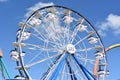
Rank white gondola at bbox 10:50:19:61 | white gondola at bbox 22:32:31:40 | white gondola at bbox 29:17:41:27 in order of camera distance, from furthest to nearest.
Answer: white gondola at bbox 29:17:41:27, white gondola at bbox 22:32:31:40, white gondola at bbox 10:50:19:61

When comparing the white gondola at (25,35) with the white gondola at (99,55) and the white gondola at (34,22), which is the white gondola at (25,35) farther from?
the white gondola at (99,55)

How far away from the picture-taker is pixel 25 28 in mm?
37438

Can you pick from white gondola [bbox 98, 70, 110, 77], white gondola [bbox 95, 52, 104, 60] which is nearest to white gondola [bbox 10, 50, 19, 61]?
white gondola [bbox 95, 52, 104, 60]

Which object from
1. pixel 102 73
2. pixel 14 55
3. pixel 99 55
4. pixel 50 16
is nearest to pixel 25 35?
pixel 14 55

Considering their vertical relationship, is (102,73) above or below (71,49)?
below

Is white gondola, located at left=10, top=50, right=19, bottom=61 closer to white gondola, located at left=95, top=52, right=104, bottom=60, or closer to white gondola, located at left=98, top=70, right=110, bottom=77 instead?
white gondola, located at left=95, top=52, right=104, bottom=60

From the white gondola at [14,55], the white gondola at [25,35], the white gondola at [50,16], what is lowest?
the white gondola at [14,55]

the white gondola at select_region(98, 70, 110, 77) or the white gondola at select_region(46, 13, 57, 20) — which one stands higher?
the white gondola at select_region(46, 13, 57, 20)

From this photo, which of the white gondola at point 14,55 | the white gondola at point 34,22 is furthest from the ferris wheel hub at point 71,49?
the white gondola at point 14,55

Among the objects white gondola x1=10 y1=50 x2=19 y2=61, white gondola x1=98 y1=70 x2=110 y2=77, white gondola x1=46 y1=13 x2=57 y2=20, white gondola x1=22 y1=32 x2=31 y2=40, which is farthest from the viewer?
white gondola x1=98 y1=70 x2=110 y2=77

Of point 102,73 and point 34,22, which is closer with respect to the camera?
point 34,22

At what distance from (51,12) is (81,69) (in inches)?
223

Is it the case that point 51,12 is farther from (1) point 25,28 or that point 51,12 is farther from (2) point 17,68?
(2) point 17,68

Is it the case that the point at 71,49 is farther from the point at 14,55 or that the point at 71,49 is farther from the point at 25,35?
the point at 14,55
